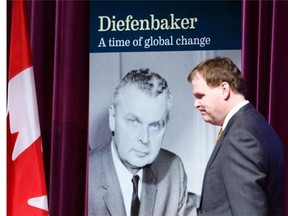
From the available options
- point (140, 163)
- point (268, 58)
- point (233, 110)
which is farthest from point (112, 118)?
point (268, 58)

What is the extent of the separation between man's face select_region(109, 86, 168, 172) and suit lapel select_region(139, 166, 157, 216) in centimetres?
6

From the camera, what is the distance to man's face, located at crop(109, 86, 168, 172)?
2.84 metres

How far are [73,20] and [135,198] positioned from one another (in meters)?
1.02

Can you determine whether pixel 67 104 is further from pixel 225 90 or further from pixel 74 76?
pixel 225 90

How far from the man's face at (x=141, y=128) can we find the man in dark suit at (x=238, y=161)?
432 mm

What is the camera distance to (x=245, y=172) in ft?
7.11

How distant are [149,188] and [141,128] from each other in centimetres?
30

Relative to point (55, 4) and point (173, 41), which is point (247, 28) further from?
point (55, 4)

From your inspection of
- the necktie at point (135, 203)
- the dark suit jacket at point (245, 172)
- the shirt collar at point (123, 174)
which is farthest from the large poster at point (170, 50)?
the dark suit jacket at point (245, 172)

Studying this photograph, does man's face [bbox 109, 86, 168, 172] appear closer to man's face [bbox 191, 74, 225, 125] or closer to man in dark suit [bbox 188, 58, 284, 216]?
man's face [bbox 191, 74, 225, 125]

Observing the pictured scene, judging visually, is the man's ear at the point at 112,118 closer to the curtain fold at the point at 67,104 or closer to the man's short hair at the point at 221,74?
the curtain fold at the point at 67,104

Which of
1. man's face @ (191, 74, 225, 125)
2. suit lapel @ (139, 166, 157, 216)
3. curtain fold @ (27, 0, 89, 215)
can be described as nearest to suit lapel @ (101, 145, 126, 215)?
suit lapel @ (139, 166, 157, 216)

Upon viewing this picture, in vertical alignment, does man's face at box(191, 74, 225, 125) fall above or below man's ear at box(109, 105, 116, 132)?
above

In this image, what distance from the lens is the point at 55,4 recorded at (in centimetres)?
321
